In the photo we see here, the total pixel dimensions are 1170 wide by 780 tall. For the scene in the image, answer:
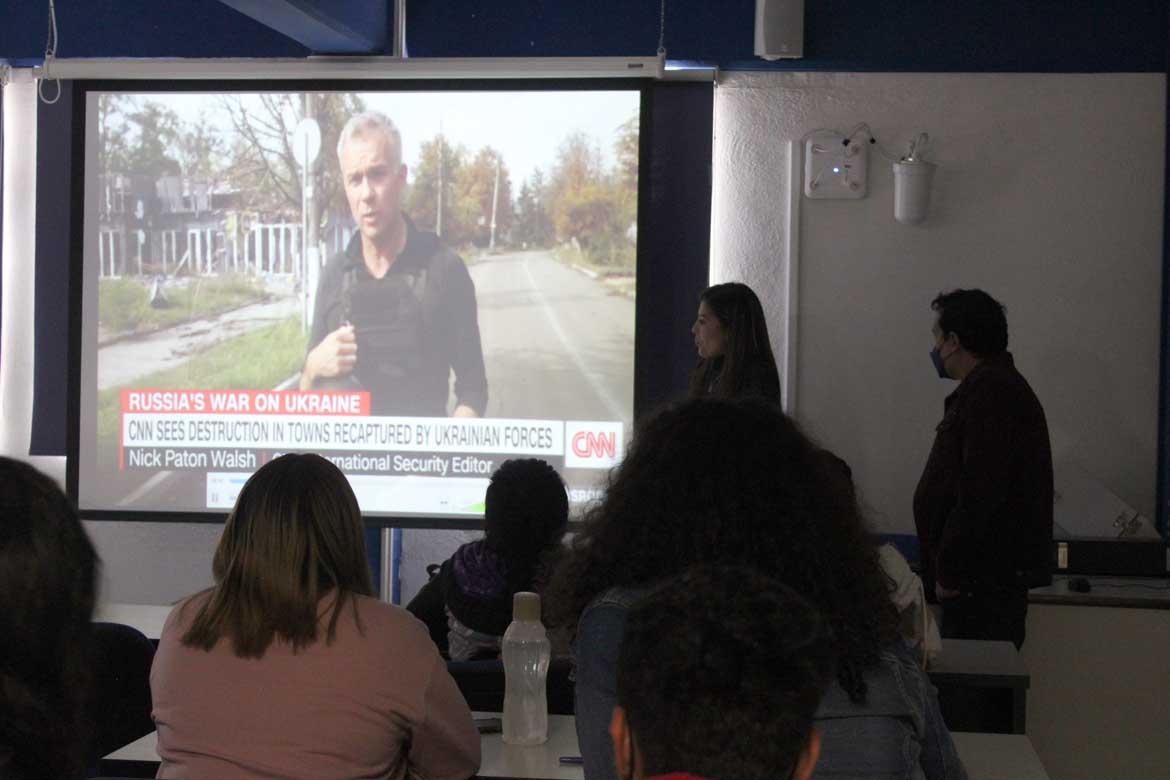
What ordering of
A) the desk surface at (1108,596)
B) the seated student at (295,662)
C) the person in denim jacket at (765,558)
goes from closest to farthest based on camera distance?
1. the person in denim jacket at (765,558)
2. the seated student at (295,662)
3. the desk surface at (1108,596)

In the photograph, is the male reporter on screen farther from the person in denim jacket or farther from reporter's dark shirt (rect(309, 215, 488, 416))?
the person in denim jacket

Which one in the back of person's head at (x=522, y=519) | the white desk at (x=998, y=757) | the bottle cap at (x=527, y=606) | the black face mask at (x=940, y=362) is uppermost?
the black face mask at (x=940, y=362)

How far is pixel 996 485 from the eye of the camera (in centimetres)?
343

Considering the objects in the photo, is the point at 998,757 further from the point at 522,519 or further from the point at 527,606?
the point at 522,519

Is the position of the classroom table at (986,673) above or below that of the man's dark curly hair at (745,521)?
below

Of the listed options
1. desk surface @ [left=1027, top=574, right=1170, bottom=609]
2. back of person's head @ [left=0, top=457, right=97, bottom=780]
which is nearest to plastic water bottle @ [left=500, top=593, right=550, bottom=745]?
back of person's head @ [left=0, top=457, right=97, bottom=780]

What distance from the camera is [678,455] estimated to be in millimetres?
1447

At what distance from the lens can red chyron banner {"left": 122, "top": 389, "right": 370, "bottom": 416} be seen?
442cm

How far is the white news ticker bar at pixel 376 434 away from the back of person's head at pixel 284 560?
241cm

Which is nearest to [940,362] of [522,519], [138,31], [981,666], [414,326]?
[981,666]

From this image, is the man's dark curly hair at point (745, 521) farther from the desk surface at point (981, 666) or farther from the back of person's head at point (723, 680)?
the desk surface at point (981, 666)

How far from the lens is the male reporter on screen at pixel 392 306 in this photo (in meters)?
4.40

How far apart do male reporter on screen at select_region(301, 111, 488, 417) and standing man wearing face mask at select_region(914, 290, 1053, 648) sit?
1613mm

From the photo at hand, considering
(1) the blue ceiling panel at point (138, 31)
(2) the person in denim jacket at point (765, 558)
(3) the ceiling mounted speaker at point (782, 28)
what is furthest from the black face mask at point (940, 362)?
(1) the blue ceiling panel at point (138, 31)
